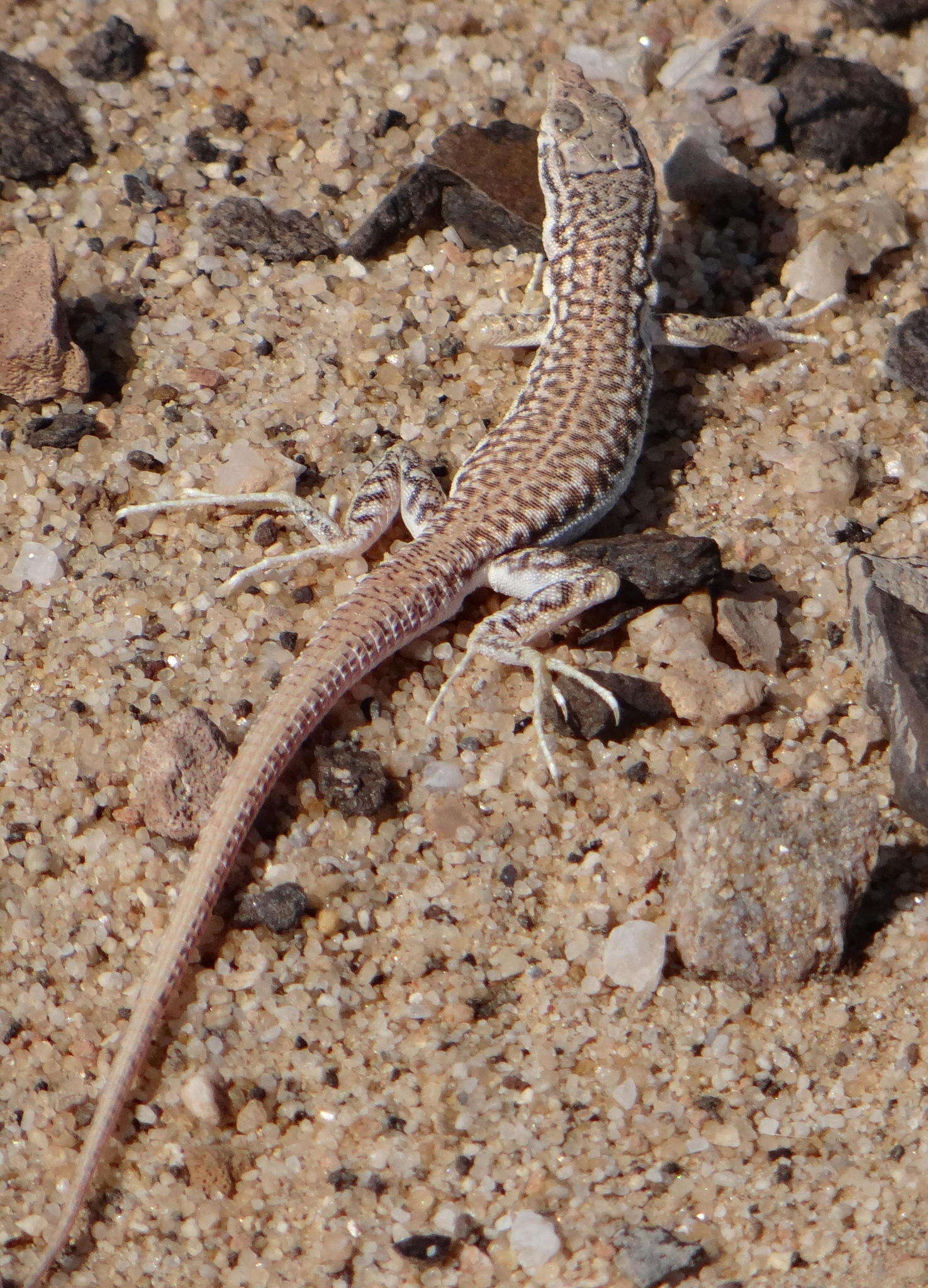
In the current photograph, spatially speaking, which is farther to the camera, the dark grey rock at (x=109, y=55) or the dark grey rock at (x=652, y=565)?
the dark grey rock at (x=109, y=55)

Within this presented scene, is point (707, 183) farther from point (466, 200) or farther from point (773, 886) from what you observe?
point (773, 886)

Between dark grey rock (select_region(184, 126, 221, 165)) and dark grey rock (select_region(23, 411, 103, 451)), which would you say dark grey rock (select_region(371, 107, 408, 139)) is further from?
dark grey rock (select_region(23, 411, 103, 451))

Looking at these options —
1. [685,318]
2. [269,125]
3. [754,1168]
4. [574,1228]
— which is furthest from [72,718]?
[269,125]

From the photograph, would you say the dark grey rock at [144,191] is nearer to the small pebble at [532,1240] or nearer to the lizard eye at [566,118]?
the lizard eye at [566,118]

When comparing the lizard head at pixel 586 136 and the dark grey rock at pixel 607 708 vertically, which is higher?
the lizard head at pixel 586 136

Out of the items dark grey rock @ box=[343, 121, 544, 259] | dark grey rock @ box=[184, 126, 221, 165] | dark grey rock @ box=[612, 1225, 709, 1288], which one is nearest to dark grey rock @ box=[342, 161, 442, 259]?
dark grey rock @ box=[343, 121, 544, 259]

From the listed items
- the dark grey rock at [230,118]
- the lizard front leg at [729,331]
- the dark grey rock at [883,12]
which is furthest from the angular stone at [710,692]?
the dark grey rock at [883,12]
